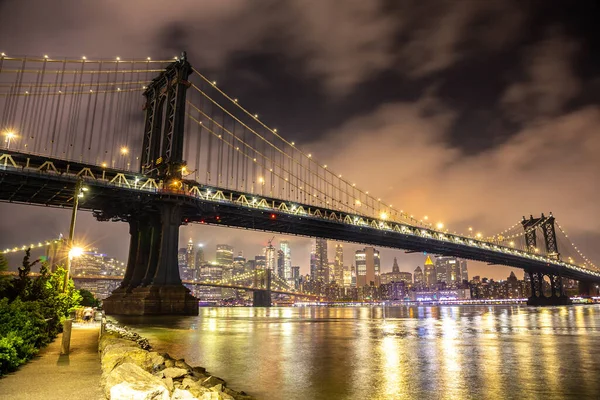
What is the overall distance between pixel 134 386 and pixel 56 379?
184 inches

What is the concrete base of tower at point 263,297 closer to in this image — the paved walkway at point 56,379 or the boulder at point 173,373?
the paved walkway at point 56,379

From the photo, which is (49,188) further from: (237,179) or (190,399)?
(190,399)

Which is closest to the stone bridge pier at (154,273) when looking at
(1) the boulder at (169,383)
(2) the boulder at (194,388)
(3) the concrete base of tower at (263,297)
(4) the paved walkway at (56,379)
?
(4) the paved walkway at (56,379)

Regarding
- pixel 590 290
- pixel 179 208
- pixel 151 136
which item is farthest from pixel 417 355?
pixel 590 290

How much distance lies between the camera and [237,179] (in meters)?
85.8

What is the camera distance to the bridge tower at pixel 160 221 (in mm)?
55156

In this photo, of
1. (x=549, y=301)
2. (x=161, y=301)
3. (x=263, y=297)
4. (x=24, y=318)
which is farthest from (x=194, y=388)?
(x=263, y=297)

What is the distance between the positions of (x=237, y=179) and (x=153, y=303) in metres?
36.8

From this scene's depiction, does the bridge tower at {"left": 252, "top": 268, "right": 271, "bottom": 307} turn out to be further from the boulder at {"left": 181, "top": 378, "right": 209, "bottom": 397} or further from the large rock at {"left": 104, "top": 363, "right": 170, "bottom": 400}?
the large rock at {"left": 104, "top": 363, "right": 170, "bottom": 400}

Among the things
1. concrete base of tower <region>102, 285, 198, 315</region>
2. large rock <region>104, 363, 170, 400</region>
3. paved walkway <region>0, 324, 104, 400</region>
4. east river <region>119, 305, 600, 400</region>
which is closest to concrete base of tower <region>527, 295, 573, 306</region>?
concrete base of tower <region>102, 285, 198, 315</region>

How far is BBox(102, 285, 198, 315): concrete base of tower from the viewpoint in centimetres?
5372

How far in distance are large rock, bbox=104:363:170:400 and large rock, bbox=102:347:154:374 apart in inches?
72.6

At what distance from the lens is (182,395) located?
278 inches

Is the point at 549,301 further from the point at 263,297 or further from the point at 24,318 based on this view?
the point at 24,318
